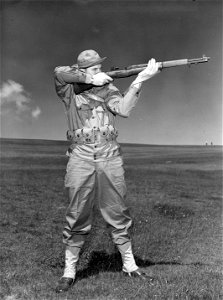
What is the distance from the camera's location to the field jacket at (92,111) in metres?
5.17

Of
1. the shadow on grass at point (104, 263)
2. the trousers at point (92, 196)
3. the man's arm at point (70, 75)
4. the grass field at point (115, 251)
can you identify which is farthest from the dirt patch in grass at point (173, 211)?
the man's arm at point (70, 75)

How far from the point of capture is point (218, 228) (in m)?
10.1

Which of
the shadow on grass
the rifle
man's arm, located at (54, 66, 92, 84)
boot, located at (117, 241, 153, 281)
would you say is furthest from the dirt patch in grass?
man's arm, located at (54, 66, 92, 84)

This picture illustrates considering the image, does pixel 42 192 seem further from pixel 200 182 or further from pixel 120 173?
pixel 120 173

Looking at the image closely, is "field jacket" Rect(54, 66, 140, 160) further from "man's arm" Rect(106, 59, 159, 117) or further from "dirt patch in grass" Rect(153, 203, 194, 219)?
"dirt patch in grass" Rect(153, 203, 194, 219)

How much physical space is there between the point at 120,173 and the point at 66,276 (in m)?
1.43

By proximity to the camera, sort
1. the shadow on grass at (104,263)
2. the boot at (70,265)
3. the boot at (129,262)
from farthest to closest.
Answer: the shadow on grass at (104,263) → the boot at (129,262) → the boot at (70,265)

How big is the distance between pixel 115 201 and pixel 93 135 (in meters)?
0.85

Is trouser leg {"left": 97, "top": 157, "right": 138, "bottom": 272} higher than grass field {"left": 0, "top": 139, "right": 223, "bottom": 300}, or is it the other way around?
trouser leg {"left": 97, "top": 157, "right": 138, "bottom": 272}

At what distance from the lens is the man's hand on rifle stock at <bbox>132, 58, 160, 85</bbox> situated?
16.8 feet

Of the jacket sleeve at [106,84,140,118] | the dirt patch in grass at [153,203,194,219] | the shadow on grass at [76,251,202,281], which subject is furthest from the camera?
the dirt patch in grass at [153,203,194,219]

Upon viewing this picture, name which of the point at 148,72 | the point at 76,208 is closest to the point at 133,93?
the point at 148,72

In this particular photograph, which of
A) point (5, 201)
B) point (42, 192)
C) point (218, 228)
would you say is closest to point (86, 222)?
point (218, 228)

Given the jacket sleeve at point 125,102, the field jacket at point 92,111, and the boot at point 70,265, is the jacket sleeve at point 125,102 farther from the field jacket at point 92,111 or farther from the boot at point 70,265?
the boot at point 70,265
